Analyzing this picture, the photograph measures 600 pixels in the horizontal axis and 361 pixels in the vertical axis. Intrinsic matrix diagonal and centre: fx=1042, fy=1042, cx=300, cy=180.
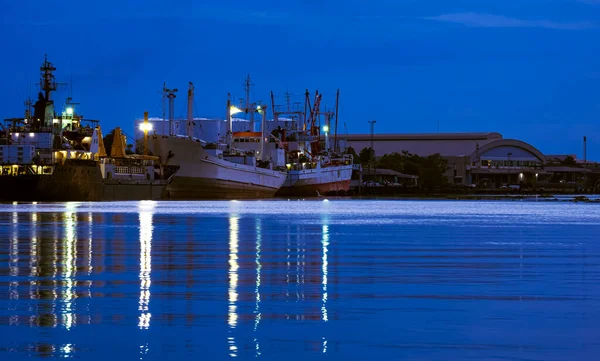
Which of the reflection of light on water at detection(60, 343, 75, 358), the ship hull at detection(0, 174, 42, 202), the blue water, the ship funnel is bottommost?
the reflection of light on water at detection(60, 343, 75, 358)

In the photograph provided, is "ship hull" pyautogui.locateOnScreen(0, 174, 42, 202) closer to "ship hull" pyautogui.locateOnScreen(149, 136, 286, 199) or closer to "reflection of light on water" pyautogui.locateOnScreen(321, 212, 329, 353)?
"ship hull" pyautogui.locateOnScreen(149, 136, 286, 199)

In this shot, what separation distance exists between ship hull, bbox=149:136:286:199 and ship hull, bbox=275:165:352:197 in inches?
559

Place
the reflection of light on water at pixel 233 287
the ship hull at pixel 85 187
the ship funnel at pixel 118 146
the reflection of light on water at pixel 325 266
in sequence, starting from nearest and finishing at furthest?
1. the reflection of light on water at pixel 233 287
2. the reflection of light on water at pixel 325 266
3. the ship hull at pixel 85 187
4. the ship funnel at pixel 118 146

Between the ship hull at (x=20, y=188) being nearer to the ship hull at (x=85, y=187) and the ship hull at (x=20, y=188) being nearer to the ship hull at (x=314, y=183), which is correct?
the ship hull at (x=85, y=187)

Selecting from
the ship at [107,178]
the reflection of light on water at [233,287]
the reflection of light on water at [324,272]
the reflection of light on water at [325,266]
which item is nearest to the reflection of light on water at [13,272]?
the reflection of light on water at [233,287]

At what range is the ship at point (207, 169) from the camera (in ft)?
404

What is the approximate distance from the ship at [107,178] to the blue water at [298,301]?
77434 millimetres

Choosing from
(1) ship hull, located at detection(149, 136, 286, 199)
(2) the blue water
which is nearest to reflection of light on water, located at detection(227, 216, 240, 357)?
(2) the blue water

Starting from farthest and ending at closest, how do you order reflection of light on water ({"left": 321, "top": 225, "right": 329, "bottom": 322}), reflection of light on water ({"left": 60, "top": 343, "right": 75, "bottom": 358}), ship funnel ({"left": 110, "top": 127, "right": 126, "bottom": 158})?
1. ship funnel ({"left": 110, "top": 127, "right": 126, "bottom": 158})
2. reflection of light on water ({"left": 321, "top": 225, "right": 329, "bottom": 322})
3. reflection of light on water ({"left": 60, "top": 343, "right": 75, "bottom": 358})

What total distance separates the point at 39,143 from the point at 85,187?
37.4 feet

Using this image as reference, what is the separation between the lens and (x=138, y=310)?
14.0 meters

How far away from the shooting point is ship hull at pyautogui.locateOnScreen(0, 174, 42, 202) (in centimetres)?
10462

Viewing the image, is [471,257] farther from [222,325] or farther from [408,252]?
[222,325]

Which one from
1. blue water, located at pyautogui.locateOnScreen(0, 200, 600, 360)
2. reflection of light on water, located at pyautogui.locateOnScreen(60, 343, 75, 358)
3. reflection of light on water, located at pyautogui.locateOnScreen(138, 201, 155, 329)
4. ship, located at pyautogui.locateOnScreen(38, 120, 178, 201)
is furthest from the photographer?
ship, located at pyautogui.locateOnScreen(38, 120, 178, 201)
